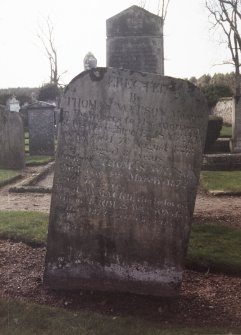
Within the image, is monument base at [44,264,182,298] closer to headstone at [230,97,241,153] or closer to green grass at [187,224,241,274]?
green grass at [187,224,241,274]

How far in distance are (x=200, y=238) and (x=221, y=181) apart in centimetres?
492

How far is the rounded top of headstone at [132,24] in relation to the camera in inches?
353

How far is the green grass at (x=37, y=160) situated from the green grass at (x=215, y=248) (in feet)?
29.4

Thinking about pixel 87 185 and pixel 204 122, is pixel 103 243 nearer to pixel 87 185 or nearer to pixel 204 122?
pixel 87 185

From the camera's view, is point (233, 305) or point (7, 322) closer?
point (7, 322)

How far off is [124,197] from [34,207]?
4.26 metres

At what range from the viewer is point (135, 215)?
4.20 m

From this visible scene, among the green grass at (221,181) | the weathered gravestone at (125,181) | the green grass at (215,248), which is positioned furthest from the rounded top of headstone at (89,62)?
the weathered gravestone at (125,181)

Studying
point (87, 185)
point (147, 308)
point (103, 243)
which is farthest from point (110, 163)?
point (147, 308)

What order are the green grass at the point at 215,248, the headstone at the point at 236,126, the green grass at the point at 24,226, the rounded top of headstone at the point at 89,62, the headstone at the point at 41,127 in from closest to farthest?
the green grass at the point at 215,248
the green grass at the point at 24,226
the headstone at the point at 236,126
the headstone at the point at 41,127
the rounded top of headstone at the point at 89,62

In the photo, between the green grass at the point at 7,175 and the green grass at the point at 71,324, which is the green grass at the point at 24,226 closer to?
the green grass at the point at 71,324

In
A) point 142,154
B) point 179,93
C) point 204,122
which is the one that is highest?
point 179,93

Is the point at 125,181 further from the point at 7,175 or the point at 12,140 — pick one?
the point at 12,140

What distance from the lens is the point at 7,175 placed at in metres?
12.1
